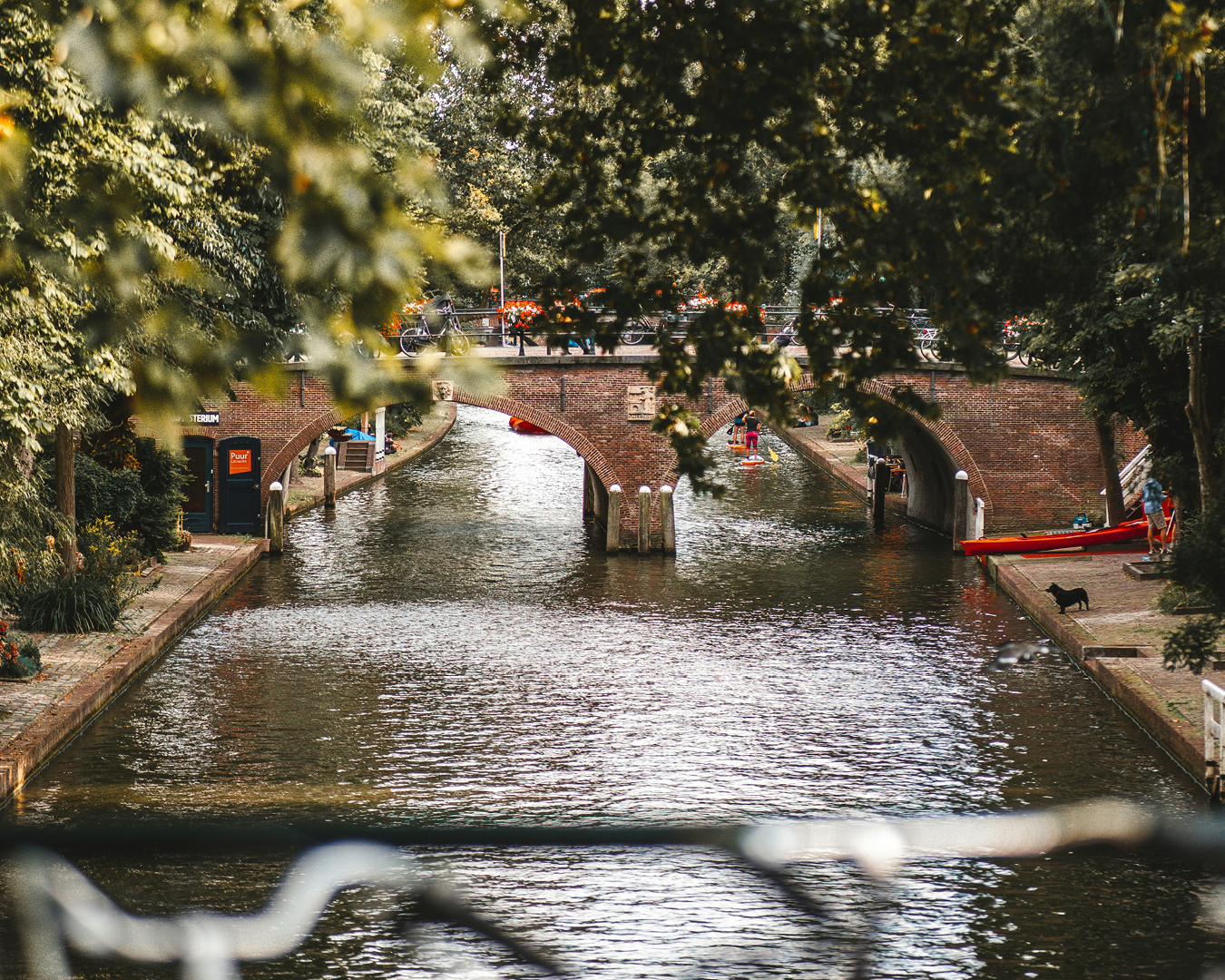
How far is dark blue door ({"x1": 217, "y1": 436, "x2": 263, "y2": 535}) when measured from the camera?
28.4 m

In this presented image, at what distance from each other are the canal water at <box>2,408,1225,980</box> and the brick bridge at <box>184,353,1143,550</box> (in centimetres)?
234

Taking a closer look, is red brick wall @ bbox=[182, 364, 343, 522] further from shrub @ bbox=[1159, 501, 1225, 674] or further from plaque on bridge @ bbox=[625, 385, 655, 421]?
shrub @ bbox=[1159, 501, 1225, 674]

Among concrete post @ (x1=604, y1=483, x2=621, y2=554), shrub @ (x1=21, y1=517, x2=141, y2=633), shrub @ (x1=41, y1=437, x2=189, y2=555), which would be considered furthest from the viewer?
concrete post @ (x1=604, y1=483, x2=621, y2=554)

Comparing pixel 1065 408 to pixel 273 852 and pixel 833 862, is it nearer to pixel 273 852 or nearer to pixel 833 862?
pixel 833 862

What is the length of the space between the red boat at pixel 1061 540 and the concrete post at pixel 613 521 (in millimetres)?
6786

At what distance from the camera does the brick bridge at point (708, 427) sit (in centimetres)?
2888

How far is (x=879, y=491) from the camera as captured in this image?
31.8 metres

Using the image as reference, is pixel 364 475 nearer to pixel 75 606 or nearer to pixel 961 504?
pixel 961 504

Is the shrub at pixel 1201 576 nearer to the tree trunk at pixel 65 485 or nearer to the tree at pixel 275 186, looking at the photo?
the tree at pixel 275 186

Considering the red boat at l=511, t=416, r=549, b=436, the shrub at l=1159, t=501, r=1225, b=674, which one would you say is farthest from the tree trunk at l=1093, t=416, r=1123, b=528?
the red boat at l=511, t=416, r=549, b=436

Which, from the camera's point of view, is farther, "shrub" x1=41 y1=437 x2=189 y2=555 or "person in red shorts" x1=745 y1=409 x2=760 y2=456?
"person in red shorts" x1=745 y1=409 x2=760 y2=456

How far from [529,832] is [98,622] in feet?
57.0

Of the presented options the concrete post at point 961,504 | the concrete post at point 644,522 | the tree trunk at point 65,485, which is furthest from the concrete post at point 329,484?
the concrete post at point 961,504

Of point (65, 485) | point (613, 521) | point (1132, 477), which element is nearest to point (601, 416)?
point (613, 521)
